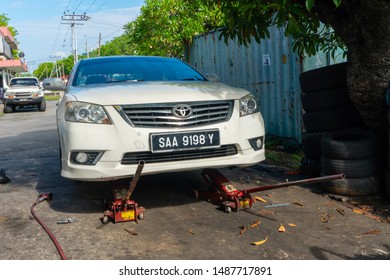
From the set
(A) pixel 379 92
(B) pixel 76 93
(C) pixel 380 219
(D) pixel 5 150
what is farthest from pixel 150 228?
(D) pixel 5 150

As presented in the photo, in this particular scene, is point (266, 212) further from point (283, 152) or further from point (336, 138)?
point (283, 152)

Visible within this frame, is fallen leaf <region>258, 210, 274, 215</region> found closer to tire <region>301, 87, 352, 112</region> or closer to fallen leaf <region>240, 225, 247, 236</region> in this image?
fallen leaf <region>240, 225, 247, 236</region>

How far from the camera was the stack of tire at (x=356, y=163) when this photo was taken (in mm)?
4160

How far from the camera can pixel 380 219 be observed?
362 cm

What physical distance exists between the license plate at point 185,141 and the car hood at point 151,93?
312 mm

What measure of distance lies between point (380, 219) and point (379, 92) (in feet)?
4.19

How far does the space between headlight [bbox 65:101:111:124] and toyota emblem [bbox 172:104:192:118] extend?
0.55m

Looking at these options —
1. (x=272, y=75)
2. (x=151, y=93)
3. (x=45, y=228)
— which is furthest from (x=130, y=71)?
(x=272, y=75)

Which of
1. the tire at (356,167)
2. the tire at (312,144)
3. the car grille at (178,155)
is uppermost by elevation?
the car grille at (178,155)

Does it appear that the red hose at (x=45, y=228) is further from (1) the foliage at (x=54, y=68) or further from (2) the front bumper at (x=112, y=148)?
(1) the foliage at (x=54, y=68)

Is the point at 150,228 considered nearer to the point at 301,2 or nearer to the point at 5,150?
the point at 301,2

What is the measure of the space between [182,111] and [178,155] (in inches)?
14.7

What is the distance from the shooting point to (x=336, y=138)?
4637 mm

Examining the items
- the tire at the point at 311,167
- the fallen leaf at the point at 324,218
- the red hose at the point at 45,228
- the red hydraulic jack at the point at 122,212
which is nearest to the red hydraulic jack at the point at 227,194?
the fallen leaf at the point at 324,218
